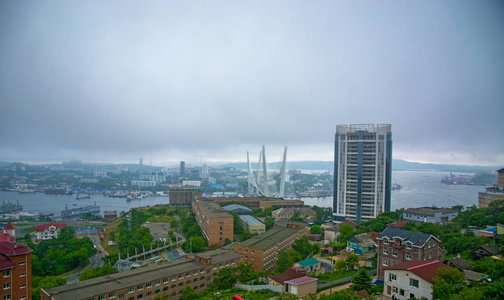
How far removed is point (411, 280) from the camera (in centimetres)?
349

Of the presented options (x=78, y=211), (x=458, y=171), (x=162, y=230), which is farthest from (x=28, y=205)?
(x=458, y=171)

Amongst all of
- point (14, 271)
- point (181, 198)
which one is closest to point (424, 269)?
point (14, 271)

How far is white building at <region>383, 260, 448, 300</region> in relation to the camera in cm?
338

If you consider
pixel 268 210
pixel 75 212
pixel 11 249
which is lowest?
pixel 75 212

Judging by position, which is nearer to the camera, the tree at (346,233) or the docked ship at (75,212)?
Answer: the tree at (346,233)

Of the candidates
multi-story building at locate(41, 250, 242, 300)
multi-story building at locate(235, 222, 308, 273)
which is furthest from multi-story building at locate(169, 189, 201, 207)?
multi-story building at locate(41, 250, 242, 300)

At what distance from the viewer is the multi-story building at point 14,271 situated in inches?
135

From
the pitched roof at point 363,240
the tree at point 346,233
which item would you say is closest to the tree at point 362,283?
the pitched roof at point 363,240

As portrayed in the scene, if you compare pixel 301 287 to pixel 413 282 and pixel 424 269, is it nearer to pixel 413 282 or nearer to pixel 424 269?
pixel 413 282

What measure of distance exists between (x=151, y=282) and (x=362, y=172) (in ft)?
27.3

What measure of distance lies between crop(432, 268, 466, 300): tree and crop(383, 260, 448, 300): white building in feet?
0.40

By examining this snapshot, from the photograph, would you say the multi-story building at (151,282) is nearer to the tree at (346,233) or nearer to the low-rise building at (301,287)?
the low-rise building at (301,287)

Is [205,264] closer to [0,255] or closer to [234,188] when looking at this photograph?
[0,255]

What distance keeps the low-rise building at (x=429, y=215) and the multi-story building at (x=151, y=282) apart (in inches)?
198
